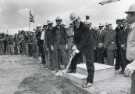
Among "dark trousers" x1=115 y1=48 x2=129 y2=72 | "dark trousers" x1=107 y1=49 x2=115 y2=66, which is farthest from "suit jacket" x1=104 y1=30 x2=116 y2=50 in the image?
"dark trousers" x1=115 y1=48 x2=129 y2=72

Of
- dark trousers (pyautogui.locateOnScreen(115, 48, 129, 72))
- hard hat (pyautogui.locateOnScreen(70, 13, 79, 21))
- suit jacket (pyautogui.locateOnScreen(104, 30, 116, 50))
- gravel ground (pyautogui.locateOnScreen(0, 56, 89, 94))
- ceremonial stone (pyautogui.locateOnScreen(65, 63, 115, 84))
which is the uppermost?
hard hat (pyautogui.locateOnScreen(70, 13, 79, 21))

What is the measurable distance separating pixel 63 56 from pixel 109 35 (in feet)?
6.65

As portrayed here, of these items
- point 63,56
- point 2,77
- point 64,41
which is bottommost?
point 2,77

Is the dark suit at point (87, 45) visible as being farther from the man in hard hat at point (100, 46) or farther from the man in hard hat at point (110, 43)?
the man in hard hat at point (100, 46)

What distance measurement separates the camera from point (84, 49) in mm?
6898

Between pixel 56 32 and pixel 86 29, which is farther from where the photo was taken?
pixel 56 32

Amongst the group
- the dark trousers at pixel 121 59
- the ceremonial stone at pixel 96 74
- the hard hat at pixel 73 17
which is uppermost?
the hard hat at pixel 73 17

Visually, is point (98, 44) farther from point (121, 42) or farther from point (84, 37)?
point (84, 37)

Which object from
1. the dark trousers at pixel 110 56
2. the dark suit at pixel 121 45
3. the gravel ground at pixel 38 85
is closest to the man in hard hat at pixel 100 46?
the dark trousers at pixel 110 56

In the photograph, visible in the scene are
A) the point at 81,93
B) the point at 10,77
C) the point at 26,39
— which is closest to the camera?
the point at 81,93

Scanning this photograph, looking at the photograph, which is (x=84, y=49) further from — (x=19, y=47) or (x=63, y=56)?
(x=19, y=47)

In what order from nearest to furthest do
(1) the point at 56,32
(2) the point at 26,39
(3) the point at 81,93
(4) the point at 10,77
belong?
1. (3) the point at 81,93
2. (4) the point at 10,77
3. (1) the point at 56,32
4. (2) the point at 26,39

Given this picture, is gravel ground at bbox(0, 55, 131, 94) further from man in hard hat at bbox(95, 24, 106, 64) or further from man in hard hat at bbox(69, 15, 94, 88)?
man in hard hat at bbox(95, 24, 106, 64)

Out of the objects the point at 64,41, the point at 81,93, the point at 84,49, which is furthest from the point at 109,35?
the point at 81,93
